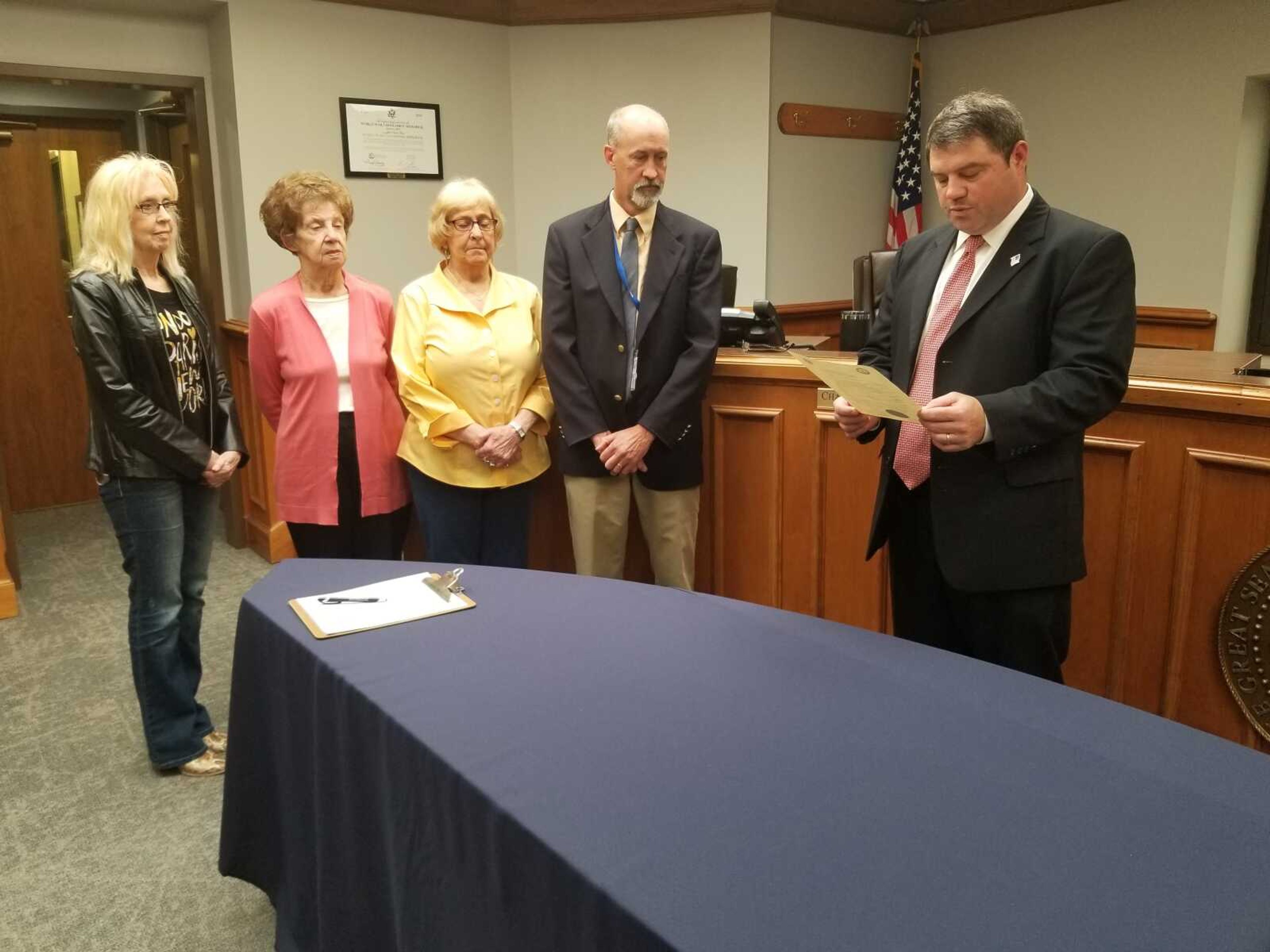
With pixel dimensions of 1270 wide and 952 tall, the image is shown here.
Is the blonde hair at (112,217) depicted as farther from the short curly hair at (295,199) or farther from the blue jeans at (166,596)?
the blue jeans at (166,596)

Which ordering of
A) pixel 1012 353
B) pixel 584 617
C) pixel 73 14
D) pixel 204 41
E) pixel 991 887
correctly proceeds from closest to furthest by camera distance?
pixel 991 887, pixel 584 617, pixel 1012 353, pixel 73 14, pixel 204 41

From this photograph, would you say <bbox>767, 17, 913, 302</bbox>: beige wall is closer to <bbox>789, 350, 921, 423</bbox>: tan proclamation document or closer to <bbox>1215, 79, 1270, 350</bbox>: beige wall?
<bbox>1215, 79, 1270, 350</bbox>: beige wall

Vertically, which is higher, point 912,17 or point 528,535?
point 912,17

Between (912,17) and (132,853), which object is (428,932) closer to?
(132,853)

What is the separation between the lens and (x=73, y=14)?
166 inches

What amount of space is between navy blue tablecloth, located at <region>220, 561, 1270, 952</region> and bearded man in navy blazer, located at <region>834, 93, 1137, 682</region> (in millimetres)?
429

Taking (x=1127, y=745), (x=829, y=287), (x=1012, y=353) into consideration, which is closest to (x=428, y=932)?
(x=1127, y=745)

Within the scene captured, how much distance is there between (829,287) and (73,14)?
3.94 m

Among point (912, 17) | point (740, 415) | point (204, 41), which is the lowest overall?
point (740, 415)

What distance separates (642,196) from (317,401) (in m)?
0.99

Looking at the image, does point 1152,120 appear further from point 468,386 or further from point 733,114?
point 468,386

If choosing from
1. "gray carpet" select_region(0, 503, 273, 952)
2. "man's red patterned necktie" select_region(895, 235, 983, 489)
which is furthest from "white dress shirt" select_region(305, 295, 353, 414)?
"man's red patterned necktie" select_region(895, 235, 983, 489)

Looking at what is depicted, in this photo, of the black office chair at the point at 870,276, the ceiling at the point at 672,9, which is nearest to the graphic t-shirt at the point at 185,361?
the black office chair at the point at 870,276

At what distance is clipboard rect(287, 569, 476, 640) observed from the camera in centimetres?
160
